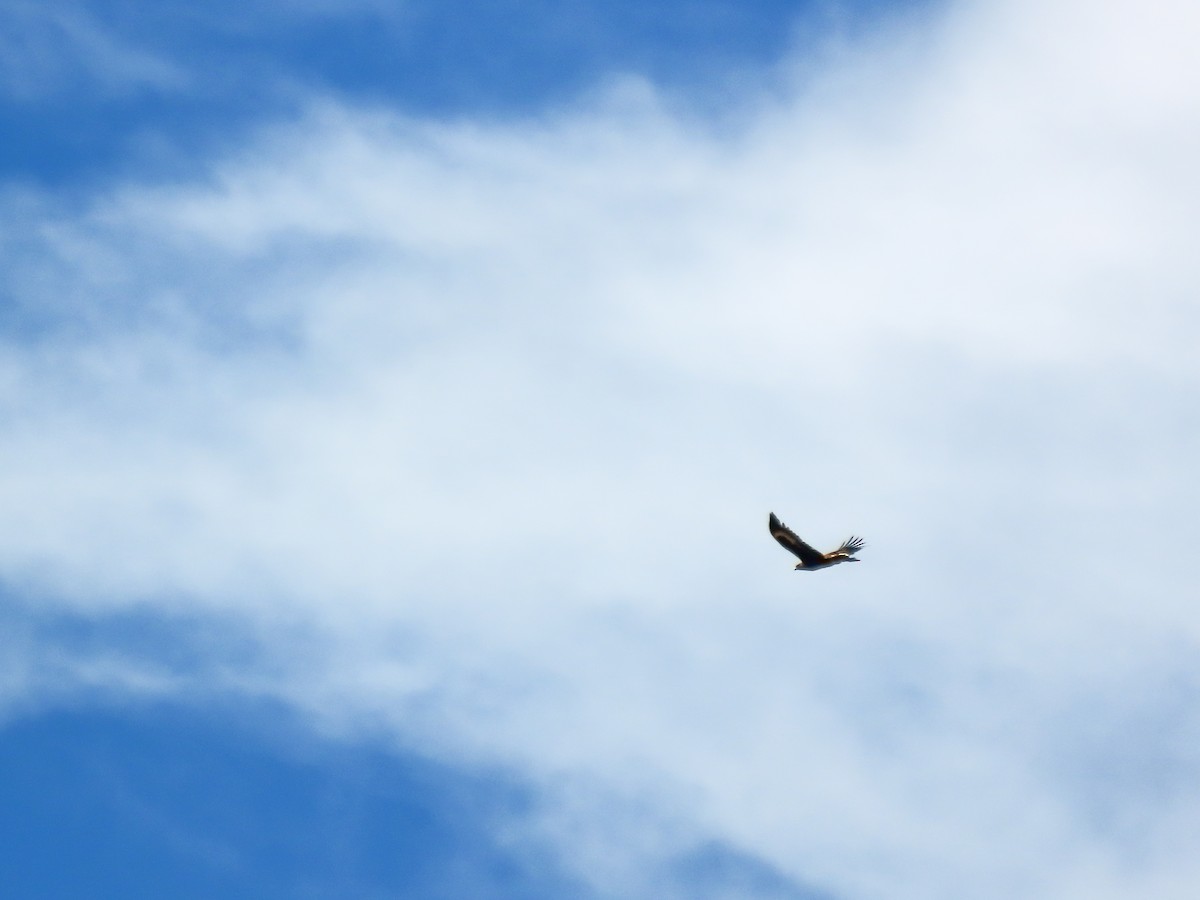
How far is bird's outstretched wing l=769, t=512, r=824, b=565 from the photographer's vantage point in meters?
156

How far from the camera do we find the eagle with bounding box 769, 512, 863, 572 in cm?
15575

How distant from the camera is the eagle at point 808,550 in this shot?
156 meters

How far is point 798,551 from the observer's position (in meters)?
157

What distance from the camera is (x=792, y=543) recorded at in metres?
157

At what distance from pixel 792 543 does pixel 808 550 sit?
1079 mm

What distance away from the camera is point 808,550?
156625 millimetres

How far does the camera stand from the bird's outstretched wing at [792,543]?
156500 mm
